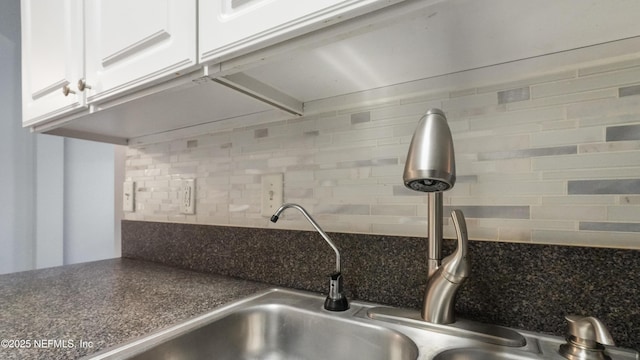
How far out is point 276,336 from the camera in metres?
0.70

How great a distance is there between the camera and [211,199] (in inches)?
41.5

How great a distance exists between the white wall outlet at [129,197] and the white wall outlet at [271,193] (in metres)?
0.76

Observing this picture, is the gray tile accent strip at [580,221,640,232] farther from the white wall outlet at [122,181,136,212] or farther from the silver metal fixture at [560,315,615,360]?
the white wall outlet at [122,181,136,212]

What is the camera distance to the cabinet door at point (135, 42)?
0.58 m

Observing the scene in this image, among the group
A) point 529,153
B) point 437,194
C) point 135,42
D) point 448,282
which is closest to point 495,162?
point 529,153

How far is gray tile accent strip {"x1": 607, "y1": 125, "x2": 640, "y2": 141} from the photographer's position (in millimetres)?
498

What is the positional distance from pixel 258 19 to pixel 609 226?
73 centimetres

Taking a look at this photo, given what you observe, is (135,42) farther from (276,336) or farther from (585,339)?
(585,339)

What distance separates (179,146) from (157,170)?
0.57ft

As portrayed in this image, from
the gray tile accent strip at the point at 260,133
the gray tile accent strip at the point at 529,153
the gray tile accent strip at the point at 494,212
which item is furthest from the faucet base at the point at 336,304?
the gray tile accent strip at the point at 260,133

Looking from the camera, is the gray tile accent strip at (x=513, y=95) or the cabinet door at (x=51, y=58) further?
the cabinet door at (x=51, y=58)

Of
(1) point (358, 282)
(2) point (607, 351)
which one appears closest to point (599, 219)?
(2) point (607, 351)

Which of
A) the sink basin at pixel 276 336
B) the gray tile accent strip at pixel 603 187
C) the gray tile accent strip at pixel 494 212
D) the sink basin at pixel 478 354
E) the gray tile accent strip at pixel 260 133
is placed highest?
the gray tile accent strip at pixel 260 133

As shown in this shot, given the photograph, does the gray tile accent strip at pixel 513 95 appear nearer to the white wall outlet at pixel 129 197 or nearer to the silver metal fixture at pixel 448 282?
the silver metal fixture at pixel 448 282
